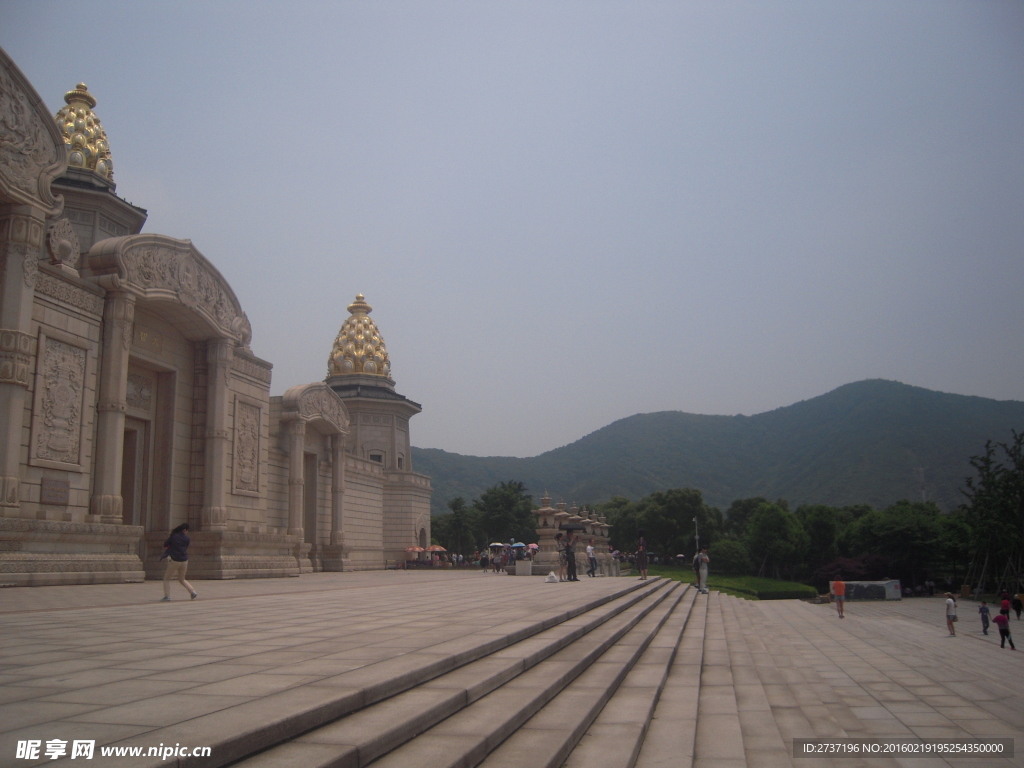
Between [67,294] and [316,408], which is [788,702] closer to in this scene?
[67,294]

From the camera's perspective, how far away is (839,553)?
69.9 meters

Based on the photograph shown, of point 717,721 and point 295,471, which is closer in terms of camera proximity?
point 717,721

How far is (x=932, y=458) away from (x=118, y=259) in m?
155

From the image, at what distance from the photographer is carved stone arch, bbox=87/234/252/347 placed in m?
19.2

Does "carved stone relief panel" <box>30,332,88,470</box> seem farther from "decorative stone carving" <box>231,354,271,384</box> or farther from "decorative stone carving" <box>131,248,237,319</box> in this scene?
"decorative stone carving" <box>231,354,271,384</box>

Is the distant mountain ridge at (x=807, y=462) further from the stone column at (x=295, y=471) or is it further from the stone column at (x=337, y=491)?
the stone column at (x=295, y=471)

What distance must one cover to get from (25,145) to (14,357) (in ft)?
15.6

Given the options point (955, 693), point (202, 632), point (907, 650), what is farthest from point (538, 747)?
point (907, 650)

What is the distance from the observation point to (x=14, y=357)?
15.6 metres

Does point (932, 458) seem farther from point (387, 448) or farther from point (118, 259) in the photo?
point (118, 259)

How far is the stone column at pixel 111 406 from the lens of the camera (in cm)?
1822

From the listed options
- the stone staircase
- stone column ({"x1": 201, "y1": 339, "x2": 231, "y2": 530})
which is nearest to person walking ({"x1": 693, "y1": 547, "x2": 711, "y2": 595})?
the stone staircase

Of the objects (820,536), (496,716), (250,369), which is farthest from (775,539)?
(496,716)

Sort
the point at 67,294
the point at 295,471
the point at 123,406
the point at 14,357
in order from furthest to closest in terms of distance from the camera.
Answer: the point at 295,471, the point at 123,406, the point at 67,294, the point at 14,357
